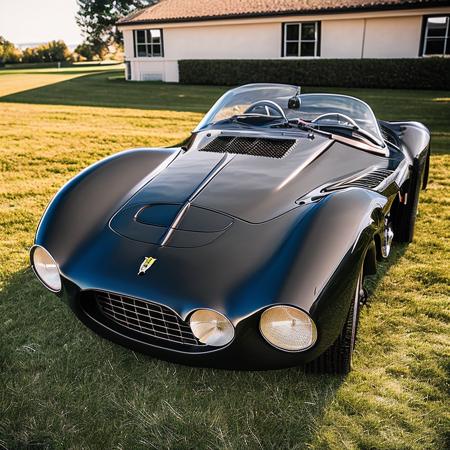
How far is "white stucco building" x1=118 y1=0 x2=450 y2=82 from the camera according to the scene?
17.0 meters

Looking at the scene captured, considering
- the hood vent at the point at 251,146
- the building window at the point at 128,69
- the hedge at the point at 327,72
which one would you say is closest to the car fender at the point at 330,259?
the hood vent at the point at 251,146

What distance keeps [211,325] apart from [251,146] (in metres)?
1.68

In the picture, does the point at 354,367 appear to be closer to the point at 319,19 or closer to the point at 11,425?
the point at 11,425

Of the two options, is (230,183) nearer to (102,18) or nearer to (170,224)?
(170,224)

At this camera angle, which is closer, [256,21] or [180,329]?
[180,329]

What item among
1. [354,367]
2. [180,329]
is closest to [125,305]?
[180,329]

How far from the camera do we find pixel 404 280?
361 cm

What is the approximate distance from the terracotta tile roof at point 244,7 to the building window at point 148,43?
2.18 ft

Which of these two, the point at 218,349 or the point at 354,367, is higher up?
the point at 218,349

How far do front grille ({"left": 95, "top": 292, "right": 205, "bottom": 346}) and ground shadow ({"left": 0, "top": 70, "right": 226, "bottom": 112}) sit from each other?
35.2 feet

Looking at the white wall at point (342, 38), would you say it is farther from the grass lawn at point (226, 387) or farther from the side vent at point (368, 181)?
the side vent at point (368, 181)

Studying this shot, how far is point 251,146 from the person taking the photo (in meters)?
3.43

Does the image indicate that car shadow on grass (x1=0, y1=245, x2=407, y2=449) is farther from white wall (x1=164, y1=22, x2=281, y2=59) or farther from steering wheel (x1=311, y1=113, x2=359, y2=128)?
white wall (x1=164, y1=22, x2=281, y2=59)

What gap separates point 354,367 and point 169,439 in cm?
112
